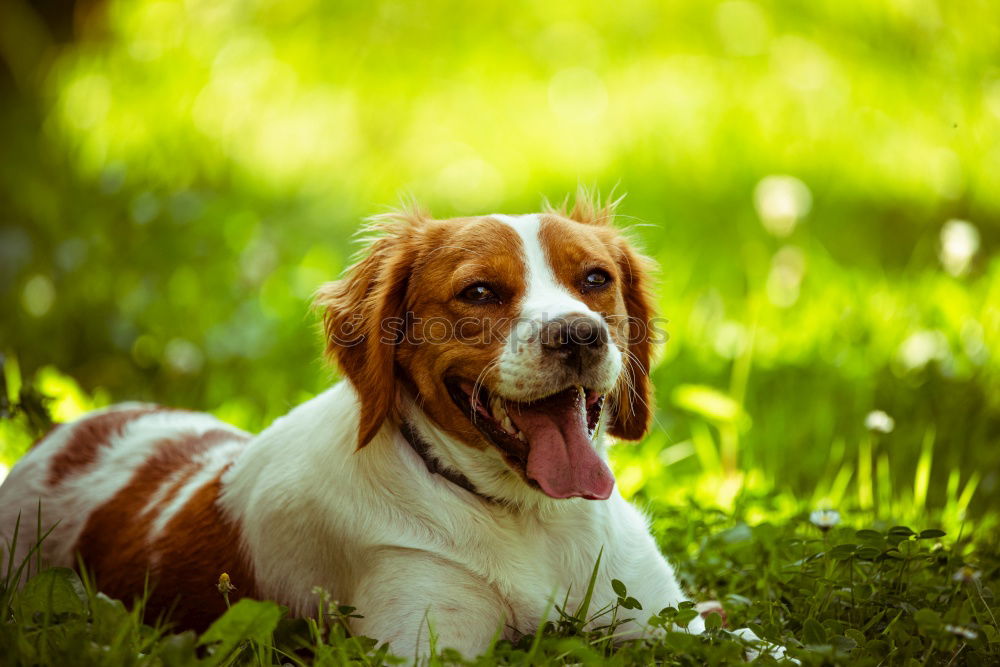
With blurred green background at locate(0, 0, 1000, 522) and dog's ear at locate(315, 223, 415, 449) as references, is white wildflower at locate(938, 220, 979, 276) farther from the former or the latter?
dog's ear at locate(315, 223, 415, 449)

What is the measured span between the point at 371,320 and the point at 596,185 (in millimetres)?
1310

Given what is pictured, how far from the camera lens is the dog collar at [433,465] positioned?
107 inches

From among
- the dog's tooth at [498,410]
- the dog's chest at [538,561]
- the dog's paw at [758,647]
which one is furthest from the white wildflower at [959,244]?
the dog's tooth at [498,410]

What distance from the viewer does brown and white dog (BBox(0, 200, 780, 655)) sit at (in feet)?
8.52

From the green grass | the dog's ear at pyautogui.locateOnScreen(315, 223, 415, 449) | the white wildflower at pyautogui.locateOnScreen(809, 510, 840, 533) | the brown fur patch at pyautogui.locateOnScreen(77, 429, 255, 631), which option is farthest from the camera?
the white wildflower at pyautogui.locateOnScreen(809, 510, 840, 533)

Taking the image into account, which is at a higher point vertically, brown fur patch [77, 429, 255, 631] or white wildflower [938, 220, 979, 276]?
white wildflower [938, 220, 979, 276]

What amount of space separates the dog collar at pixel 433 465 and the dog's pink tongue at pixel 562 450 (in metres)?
0.17

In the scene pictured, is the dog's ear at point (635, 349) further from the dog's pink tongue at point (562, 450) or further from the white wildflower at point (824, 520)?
the white wildflower at point (824, 520)

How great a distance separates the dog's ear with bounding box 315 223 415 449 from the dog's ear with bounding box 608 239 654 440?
0.67 m

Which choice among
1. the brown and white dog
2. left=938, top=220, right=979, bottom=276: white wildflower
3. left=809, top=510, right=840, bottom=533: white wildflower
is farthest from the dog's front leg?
left=938, top=220, right=979, bottom=276: white wildflower

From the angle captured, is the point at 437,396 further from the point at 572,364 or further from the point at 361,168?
the point at 361,168

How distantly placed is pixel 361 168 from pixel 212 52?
4.32ft

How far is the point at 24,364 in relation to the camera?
15.8 feet

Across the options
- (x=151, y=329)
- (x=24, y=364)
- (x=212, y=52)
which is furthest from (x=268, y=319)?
(x=212, y=52)
